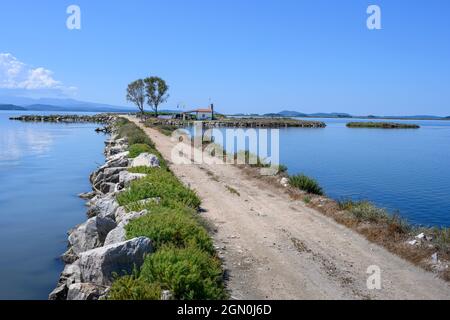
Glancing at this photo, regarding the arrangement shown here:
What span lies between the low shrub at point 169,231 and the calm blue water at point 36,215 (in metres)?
4.11

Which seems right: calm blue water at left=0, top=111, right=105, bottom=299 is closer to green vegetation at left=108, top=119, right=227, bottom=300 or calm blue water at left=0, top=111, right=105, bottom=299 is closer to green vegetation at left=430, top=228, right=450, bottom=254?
green vegetation at left=108, top=119, right=227, bottom=300

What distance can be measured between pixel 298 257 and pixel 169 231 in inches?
140

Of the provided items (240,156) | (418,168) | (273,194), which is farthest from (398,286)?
(418,168)

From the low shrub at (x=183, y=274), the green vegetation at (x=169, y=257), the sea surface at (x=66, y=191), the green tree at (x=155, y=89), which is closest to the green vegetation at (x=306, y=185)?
the sea surface at (x=66, y=191)

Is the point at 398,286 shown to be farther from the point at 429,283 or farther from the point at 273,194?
the point at 273,194

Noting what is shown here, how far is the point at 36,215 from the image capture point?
843 inches

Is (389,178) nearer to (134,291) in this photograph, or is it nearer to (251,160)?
(251,160)

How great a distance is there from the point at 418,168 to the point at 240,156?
57.3 ft

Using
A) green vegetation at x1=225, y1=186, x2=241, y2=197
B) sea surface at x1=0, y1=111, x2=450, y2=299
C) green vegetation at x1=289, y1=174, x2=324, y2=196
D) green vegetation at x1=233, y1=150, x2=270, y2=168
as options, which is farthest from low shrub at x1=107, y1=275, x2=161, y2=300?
green vegetation at x1=233, y1=150, x2=270, y2=168

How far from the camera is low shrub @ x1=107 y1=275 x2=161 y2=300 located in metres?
7.51

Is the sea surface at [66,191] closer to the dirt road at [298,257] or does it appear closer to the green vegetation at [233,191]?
the dirt road at [298,257]

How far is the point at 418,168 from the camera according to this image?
3872cm
